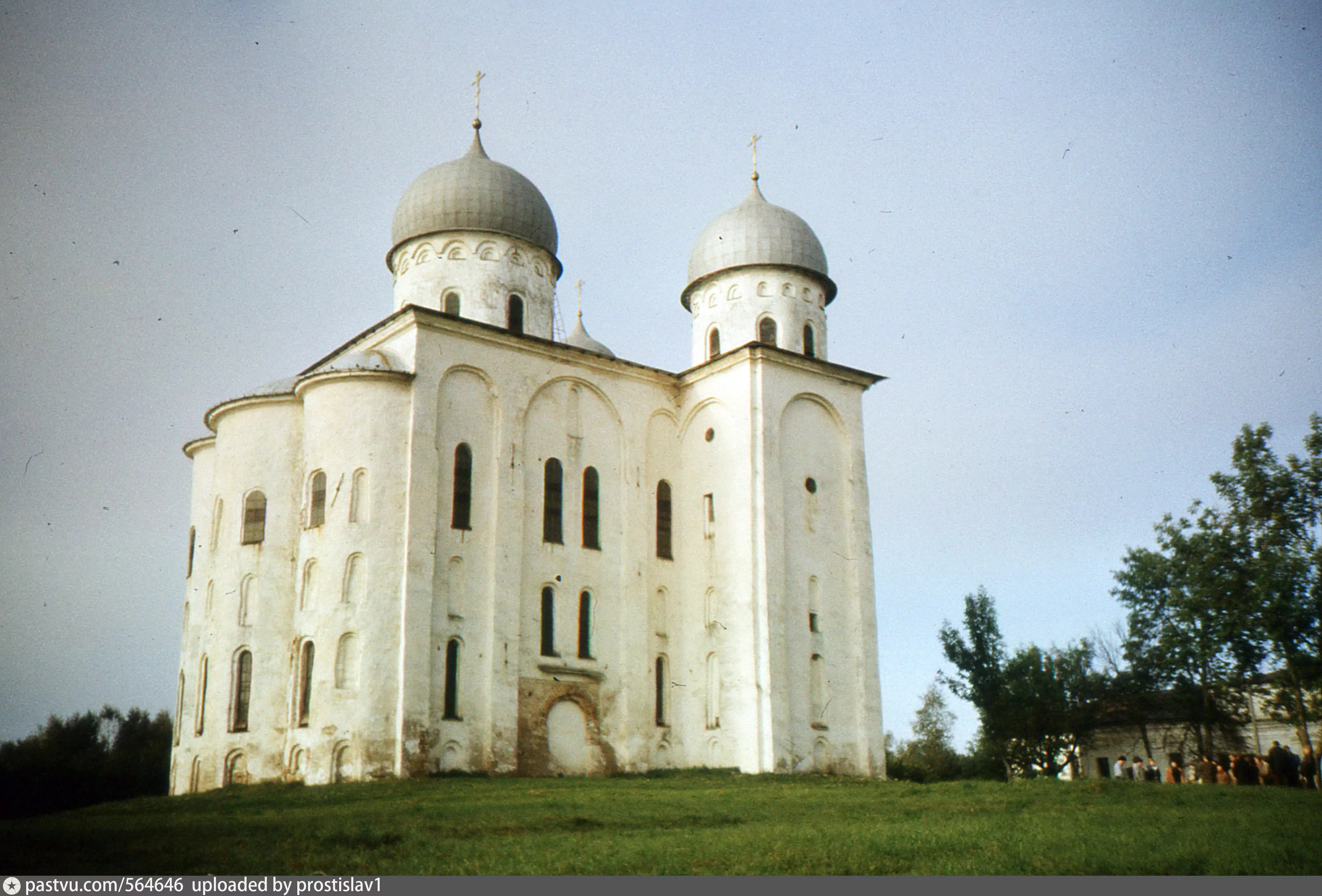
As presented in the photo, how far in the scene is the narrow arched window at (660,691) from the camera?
2703 centimetres

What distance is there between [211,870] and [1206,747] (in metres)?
34.3

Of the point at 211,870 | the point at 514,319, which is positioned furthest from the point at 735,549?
the point at 211,870

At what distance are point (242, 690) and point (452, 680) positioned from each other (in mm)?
4652

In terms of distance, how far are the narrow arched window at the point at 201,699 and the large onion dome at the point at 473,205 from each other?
10.5 meters

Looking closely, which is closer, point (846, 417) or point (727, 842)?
point (727, 842)

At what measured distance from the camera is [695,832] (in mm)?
14047

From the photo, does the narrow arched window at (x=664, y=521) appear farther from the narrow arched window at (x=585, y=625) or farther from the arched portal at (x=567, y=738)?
the arched portal at (x=567, y=738)

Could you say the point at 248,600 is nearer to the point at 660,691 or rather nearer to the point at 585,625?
the point at 585,625

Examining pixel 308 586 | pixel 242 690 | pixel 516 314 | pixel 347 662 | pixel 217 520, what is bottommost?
pixel 242 690

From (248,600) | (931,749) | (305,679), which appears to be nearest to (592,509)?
(305,679)

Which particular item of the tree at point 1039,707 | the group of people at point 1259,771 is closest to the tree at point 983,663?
the tree at point 1039,707

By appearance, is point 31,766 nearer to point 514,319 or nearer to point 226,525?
point 226,525

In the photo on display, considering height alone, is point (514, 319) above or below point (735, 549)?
above

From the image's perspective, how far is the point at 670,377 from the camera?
2962 cm
